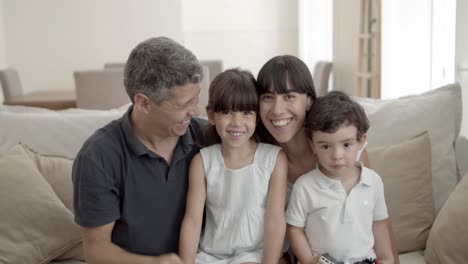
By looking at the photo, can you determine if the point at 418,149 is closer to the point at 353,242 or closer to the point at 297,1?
the point at 353,242

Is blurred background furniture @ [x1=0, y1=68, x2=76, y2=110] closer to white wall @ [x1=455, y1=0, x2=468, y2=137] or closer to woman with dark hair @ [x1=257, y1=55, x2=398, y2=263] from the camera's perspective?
white wall @ [x1=455, y1=0, x2=468, y2=137]

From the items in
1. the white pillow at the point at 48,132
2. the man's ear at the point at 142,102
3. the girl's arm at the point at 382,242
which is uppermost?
the man's ear at the point at 142,102

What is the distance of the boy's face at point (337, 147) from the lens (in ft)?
5.47

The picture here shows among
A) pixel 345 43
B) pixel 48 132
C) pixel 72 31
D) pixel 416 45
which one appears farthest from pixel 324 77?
pixel 72 31

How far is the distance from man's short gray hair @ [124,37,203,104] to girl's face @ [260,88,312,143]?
244 millimetres

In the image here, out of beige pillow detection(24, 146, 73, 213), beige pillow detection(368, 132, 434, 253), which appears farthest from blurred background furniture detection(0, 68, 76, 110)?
beige pillow detection(368, 132, 434, 253)

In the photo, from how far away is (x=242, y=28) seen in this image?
24.8 feet

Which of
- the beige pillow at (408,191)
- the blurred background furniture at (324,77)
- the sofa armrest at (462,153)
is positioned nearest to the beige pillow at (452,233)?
the beige pillow at (408,191)

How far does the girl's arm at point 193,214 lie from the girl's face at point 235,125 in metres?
0.11

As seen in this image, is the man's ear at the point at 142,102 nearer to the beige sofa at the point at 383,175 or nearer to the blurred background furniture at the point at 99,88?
the beige sofa at the point at 383,175

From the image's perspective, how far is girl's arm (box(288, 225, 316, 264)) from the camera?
1705 millimetres

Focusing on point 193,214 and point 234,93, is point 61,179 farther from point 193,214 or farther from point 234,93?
point 234,93

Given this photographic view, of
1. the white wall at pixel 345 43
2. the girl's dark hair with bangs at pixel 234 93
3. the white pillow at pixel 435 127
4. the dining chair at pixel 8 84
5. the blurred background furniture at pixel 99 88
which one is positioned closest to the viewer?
the girl's dark hair with bangs at pixel 234 93

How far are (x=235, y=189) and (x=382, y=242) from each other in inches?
17.5
